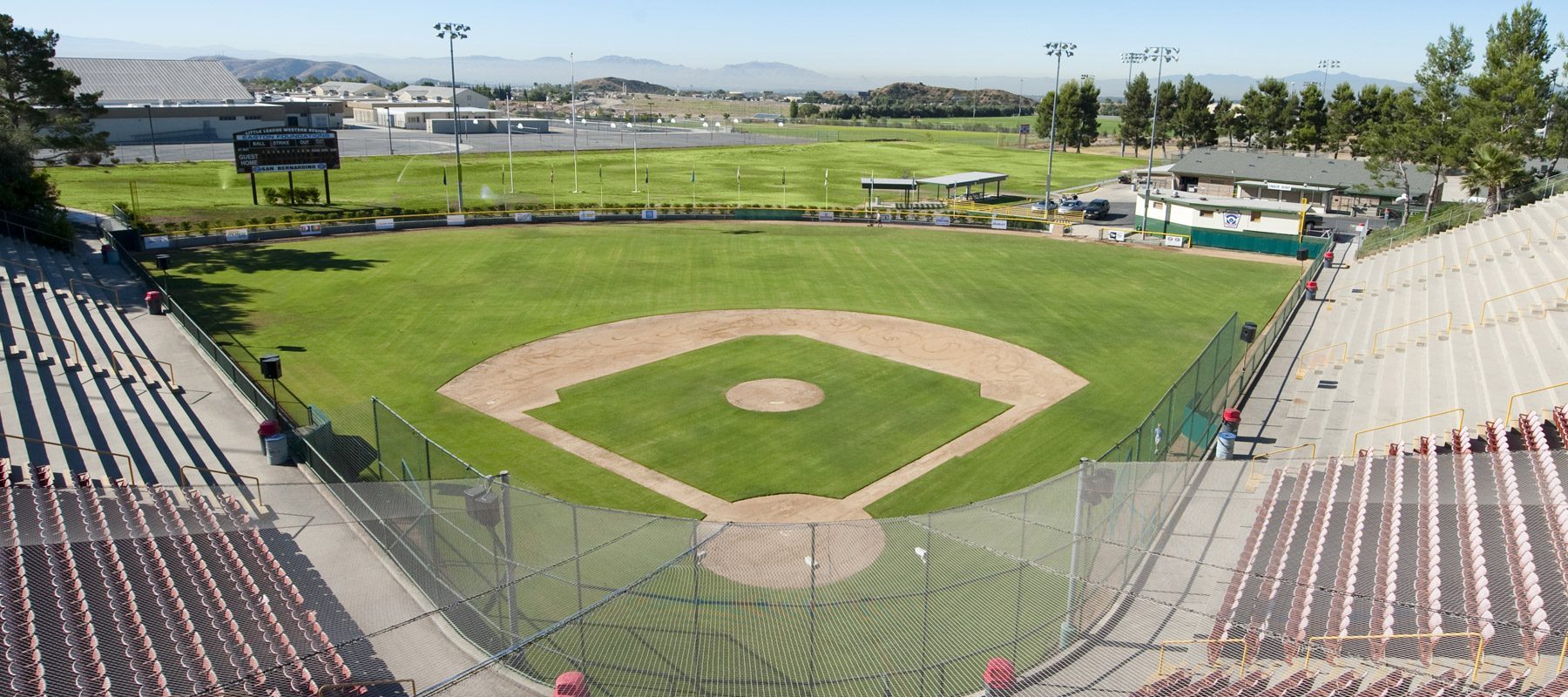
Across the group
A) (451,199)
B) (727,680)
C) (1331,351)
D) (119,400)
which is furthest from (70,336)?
(451,199)

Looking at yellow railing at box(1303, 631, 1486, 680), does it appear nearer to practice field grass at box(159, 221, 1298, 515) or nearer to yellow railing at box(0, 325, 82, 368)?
practice field grass at box(159, 221, 1298, 515)

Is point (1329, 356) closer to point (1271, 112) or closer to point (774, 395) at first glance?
point (774, 395)

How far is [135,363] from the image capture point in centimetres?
2700

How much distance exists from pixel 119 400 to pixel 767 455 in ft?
53.6

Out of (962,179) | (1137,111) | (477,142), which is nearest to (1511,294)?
(962,179)

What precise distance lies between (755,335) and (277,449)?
16.9 meters

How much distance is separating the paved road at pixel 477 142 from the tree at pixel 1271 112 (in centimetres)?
5994

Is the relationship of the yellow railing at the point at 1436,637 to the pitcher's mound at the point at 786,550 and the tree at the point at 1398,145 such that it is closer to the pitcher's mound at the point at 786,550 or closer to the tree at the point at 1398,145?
the pitcher's mound at the point at 786,550

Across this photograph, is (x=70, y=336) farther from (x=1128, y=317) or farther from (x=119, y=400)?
(x=1128, y=317)

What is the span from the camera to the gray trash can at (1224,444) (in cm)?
2042

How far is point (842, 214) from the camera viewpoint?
6538 centimetres

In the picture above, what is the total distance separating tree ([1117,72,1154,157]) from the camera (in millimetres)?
117125

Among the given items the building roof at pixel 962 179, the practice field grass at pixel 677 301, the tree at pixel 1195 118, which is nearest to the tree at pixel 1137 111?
the tree at pixel 1195 118

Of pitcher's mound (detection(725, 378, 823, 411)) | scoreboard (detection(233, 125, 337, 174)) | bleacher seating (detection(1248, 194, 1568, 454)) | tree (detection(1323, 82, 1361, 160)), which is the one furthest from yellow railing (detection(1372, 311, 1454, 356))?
tree (detection(1323, 82, 1361, 160))
